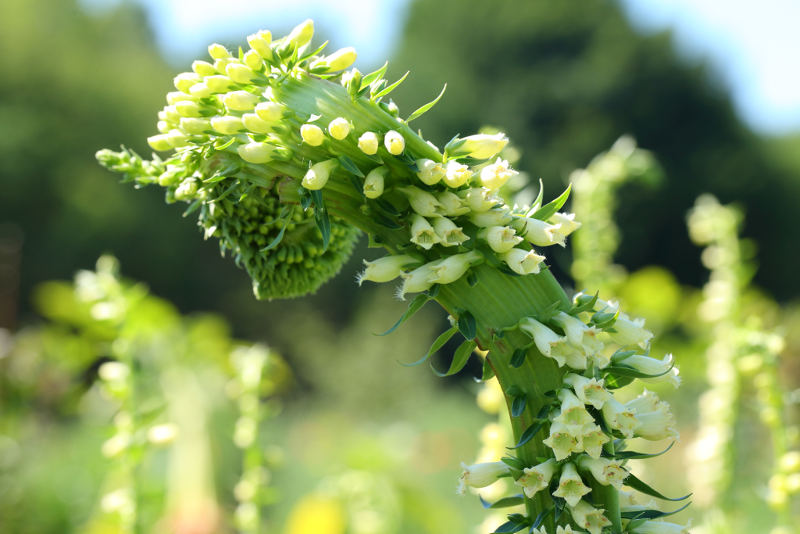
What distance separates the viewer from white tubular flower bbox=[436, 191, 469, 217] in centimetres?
105

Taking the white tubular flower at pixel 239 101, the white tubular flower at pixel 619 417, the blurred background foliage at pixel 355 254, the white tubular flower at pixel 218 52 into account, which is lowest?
the white tubular flower at pixel 619 417

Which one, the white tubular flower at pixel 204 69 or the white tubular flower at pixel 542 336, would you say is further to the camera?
the white tubular flower at pixel 204 69

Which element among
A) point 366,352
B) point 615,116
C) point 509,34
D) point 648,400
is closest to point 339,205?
point 648,400

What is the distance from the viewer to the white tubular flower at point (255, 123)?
1030mm

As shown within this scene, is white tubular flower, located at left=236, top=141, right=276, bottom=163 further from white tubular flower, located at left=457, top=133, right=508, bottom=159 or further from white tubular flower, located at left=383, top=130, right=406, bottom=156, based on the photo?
white tubular flower, located at left=457, top=133, right=508, bottom=159

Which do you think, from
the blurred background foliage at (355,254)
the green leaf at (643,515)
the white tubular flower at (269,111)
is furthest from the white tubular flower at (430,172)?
the blurred background foliage at (355,254)

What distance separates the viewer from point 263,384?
212 cm

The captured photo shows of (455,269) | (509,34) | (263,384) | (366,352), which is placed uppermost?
(509,34)

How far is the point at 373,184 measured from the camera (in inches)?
40.6

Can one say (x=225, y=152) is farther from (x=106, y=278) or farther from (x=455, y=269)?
(x=106, y=278)

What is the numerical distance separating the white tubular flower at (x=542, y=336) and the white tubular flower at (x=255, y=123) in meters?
0.46

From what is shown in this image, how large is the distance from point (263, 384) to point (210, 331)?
4129 mm

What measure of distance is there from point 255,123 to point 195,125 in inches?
4.8

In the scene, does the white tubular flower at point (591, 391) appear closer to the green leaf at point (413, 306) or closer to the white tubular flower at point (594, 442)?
the white tubular flower at point (594, 442)
